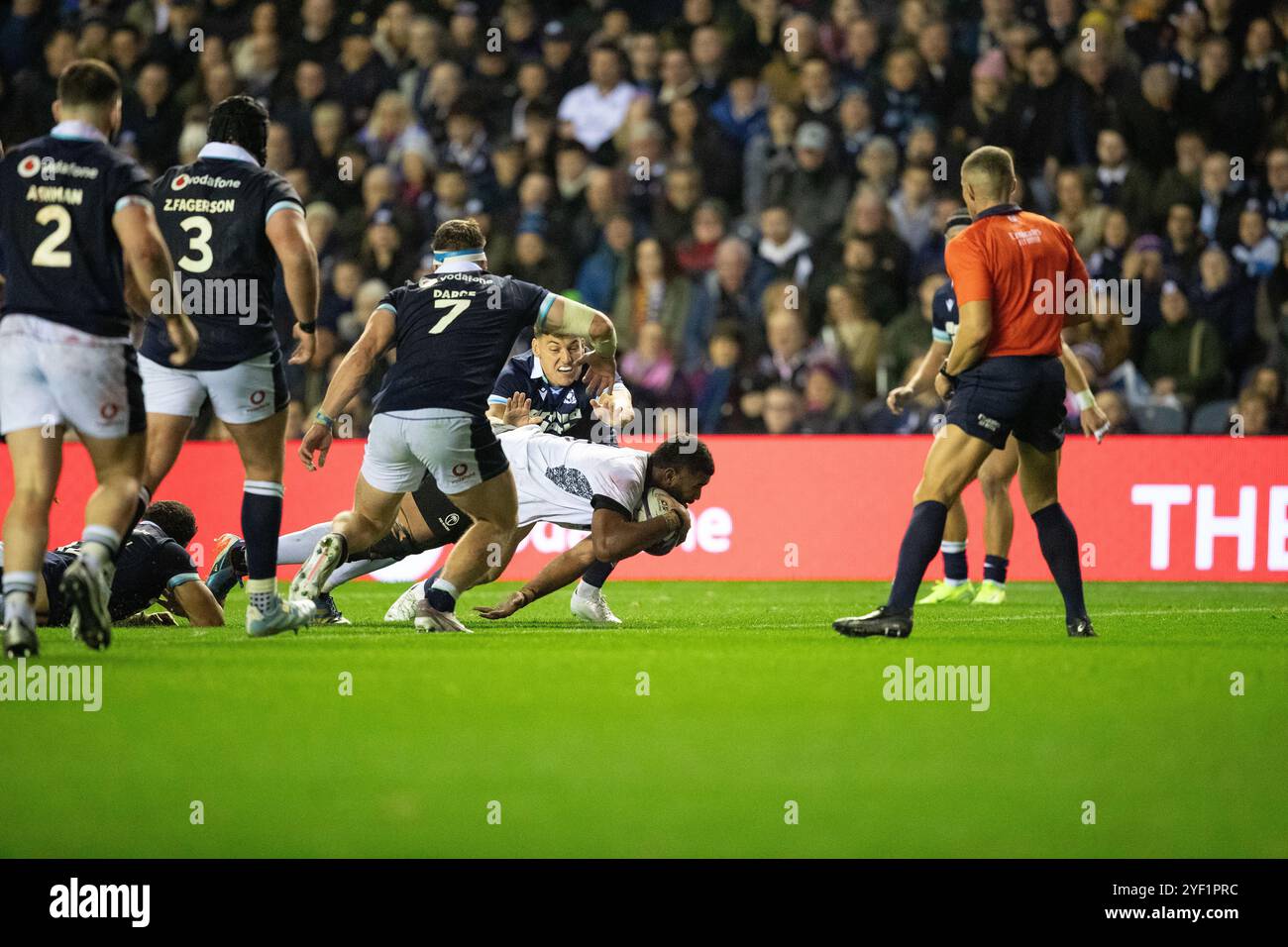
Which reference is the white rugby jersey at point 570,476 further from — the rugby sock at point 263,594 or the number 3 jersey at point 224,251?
the number 3 jersey at point 224,251

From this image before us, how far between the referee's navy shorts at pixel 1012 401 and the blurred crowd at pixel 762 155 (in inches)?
235

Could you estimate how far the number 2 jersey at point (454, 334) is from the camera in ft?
Result: 27.1

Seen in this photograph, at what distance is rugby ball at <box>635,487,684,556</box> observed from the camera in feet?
30.3

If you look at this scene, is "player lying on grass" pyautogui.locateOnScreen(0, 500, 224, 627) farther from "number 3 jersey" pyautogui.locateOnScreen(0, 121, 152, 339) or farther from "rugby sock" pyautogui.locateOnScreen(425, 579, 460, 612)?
"number 3 jersey" pyautogui.locateOnScreen(0, 121, 152, 339)

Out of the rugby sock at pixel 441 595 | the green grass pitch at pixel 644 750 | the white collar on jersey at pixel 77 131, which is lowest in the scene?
the green grass pitch at pixel 644 750

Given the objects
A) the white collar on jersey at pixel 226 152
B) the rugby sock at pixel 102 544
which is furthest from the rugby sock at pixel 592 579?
the rugby sock at pixel 102 544

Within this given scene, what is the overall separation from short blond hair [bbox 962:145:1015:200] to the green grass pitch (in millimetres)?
2111

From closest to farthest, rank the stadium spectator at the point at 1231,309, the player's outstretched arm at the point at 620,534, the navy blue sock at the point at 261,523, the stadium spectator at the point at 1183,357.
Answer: the navy blue sock at the point at 261,523 → the player's outstretched arm at the point at 620,534 → the stadium spectator at the point at 1183,357 → the stadium spectator at the point at 1231,309

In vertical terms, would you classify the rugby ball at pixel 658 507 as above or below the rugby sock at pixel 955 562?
above

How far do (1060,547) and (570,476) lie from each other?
2691mm

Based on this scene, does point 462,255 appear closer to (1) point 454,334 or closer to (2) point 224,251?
(1) point 454,334

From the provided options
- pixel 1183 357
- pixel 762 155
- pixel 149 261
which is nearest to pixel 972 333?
pixel 149 261

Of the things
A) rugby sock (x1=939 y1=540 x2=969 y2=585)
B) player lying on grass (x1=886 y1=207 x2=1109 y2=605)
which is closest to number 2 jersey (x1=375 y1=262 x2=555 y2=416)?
player lying on grass (x1=886 y1=207 x2=1109 y2=605)

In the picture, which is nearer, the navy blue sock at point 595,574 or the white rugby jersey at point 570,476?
the white rugby jersey at point 570,476
